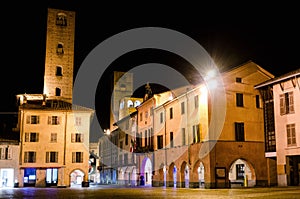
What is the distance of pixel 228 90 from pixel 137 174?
909 inches

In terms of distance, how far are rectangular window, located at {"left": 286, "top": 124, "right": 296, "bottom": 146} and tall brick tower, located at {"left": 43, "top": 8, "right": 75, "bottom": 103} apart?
3507cm

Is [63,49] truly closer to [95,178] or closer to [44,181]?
[44,181]

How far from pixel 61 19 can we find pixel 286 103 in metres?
38.0

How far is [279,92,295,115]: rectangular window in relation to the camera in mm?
33031

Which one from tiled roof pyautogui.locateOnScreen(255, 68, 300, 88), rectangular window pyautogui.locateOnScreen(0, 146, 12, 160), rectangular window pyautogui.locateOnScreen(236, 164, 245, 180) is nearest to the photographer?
tiled roof pyautogui.locateOnScreen(255, 68, 300, 88)

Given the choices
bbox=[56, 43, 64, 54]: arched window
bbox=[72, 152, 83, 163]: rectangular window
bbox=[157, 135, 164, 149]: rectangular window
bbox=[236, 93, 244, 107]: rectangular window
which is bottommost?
bbox=[72, 152, 83, 163]: rectangular window

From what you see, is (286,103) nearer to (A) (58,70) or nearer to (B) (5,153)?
(B) (5,153)

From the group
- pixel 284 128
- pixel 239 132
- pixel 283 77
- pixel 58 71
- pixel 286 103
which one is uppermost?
pixel 58 71

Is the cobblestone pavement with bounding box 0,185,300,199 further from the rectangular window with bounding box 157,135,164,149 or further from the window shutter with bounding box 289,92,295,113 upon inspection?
the rectangular window with bounding box 157,135,164,149

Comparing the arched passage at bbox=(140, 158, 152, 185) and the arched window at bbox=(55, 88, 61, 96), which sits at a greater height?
the arched window at bbox=(55, 88, 61, 96)

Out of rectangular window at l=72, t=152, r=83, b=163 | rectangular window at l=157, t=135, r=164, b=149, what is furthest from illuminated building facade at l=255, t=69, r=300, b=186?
rectangular window at l=72, t=152, r=83, b=163

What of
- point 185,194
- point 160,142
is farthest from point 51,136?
point 185,194

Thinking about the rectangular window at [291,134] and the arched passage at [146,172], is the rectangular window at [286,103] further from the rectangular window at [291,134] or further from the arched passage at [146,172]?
the arched passage at [146,172]

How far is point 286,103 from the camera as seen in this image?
33.6m
